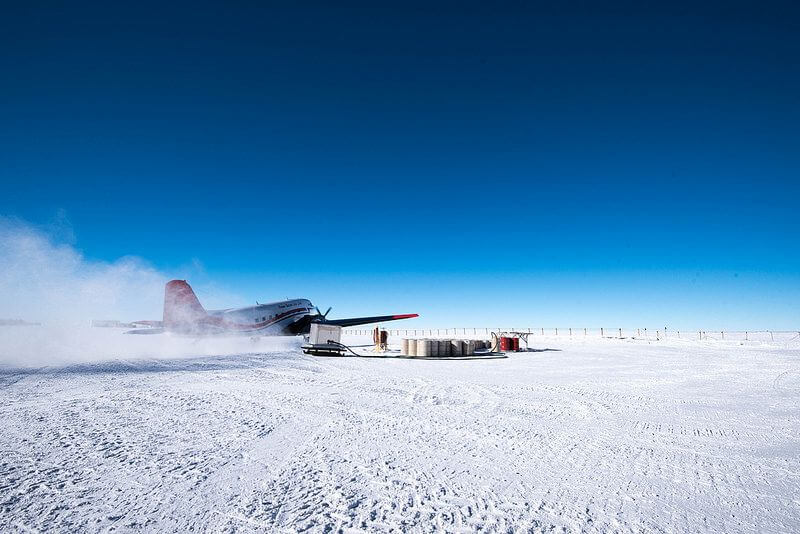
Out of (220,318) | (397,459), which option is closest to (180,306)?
(220,318)

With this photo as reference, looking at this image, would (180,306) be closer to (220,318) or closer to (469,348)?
(220,318)

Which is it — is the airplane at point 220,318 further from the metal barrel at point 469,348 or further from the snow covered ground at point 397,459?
the snow covered ground at point 397,459

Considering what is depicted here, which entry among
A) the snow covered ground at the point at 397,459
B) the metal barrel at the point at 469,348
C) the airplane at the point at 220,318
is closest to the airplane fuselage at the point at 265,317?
the airplane at the point at 220,318

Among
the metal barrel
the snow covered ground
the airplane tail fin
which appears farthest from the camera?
the airplane tail fin

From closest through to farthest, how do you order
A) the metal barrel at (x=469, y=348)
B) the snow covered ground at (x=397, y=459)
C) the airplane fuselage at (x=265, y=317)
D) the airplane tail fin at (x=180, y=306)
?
1. the snow covered ground at (x=397, y=459)
2. the metal barrel at (x=469, y=348)
3. the airplane tail fin at (x=180, y=306)
4. the airplane fuselage at (x=265, y=317)

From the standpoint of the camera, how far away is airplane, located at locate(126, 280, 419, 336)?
3055 centimetres

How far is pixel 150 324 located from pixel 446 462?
1424 inches

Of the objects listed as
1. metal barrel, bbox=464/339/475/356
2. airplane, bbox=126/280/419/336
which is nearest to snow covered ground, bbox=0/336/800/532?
metal barrel, bbox=464/339/475/356

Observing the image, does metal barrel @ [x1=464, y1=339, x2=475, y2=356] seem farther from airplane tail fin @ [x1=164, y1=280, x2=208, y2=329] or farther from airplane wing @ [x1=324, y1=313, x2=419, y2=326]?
airplane tail fin @ [x1=164, y1=280, x2=208, y2=329]

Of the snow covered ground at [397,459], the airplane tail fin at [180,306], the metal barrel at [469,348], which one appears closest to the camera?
the snow covered ground at [397,459]

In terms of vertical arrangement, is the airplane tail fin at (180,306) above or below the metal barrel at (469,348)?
above

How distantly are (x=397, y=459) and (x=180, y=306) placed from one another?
31.5 meters

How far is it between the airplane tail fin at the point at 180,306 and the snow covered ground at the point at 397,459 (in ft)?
69.5

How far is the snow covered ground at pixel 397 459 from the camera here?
12.4 ft
